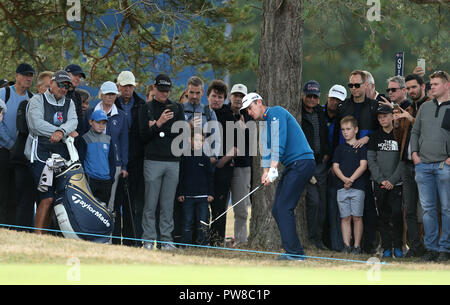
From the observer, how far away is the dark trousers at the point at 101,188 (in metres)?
10.5

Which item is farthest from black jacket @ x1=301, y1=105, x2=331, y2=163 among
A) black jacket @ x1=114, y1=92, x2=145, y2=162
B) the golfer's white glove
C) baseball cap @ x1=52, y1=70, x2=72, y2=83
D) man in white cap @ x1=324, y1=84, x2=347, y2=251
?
baseball cap @ x1=52, y1=70, x2=72, y2=83

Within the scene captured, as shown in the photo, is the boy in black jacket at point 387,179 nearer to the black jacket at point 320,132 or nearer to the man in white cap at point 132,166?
the black jacket at point 320,132

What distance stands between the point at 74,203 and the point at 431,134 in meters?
4.51

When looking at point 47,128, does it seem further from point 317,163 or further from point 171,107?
point 317,163

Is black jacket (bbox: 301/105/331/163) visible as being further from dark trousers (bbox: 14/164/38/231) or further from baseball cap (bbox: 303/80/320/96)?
dark trousers (bbox: 14/164/38/231)

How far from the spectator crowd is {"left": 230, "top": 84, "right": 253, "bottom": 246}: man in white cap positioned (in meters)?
0.02

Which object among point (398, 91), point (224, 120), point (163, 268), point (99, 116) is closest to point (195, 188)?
point (224, 120)

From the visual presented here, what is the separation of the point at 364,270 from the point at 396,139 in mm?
3057

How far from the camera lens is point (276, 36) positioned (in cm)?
1119

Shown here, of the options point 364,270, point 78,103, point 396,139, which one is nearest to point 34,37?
point 78,103

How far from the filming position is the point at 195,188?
11.1 metres

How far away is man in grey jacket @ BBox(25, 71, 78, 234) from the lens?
9.82m
